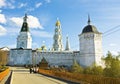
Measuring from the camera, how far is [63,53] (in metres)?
118

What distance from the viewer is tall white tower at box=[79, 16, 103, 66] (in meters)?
109

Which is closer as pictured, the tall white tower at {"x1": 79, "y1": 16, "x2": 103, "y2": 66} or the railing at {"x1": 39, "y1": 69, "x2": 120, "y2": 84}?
the railing at {"x1": 39, "y1": 69, "x2": 120, "y2": 84}

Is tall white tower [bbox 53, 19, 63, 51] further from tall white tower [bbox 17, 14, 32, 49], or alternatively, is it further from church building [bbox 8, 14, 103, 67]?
tall white tower [bbox 17, 14, 32, 49]

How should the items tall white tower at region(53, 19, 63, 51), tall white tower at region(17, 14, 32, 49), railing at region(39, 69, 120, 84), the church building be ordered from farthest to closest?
tall white tower at region(53, 19, 63, 51) < tall white tower at region(17, 14, 32, 49) < the church building < railing at region(39, 69, 120, 84)

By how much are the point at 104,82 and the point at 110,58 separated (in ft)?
174

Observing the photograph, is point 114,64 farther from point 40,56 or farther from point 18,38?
point 18,38

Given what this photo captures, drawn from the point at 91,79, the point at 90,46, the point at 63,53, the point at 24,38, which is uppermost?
the point at 24,38

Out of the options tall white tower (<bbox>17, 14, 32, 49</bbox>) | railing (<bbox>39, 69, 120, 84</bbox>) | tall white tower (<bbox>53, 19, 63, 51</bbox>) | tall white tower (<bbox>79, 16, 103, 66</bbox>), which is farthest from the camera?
tall white tower (<bbox>53, 19, 63, 51</bbox>)

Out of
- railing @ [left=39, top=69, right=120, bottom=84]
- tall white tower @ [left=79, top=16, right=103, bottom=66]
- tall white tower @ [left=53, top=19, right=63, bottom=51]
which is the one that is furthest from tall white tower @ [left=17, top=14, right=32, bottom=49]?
railing @ [left=39, top=69, right=120, bottom=84]

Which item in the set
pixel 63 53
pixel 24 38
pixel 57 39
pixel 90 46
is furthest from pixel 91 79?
pixel 57 39

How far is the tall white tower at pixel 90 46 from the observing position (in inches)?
4281

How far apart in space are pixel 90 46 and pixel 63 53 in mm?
16210

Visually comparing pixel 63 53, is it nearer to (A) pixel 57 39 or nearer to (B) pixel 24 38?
(A) pixel 57 39

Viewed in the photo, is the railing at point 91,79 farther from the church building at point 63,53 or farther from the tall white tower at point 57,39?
the tall white tower at point 57,39
